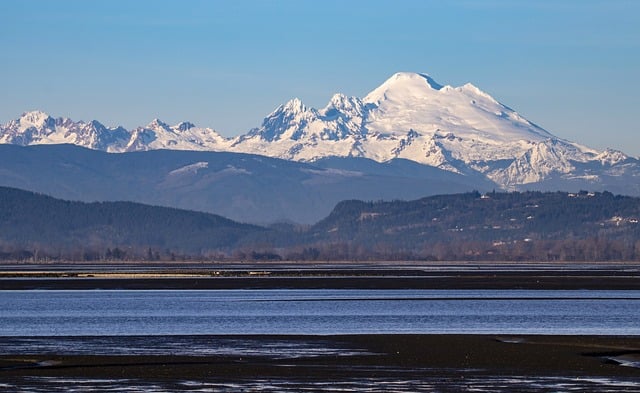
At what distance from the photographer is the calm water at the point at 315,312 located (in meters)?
74.5

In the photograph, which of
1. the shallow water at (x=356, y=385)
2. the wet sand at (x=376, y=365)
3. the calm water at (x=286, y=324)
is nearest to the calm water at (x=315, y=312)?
the calm water at (x=286, y=324)

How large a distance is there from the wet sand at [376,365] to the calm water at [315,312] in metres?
10.0

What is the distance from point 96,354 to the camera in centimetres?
5912

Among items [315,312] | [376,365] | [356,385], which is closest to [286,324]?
[315,312]

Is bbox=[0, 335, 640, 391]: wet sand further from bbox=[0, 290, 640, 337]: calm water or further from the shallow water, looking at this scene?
bbox=[0, 290, 640, 337]: calm water

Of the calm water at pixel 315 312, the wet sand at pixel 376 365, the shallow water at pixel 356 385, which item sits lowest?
the shallow water at pixel 356 385

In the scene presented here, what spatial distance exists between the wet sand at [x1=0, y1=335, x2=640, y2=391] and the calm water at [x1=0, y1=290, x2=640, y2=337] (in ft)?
32.8

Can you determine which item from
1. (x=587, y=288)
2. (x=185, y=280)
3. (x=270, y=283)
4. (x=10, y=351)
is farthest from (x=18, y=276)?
(x=10, y=351)

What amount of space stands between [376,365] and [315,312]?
3783 cm

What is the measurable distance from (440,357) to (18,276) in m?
128

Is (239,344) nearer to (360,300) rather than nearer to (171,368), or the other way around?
(171,368)

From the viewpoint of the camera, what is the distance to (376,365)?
178 feet

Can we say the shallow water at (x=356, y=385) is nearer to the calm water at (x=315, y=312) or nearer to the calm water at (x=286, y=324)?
the calm water at (x=286, y=324)

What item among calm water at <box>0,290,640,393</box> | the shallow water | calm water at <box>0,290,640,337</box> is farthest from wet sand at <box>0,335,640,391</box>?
calm water at <box>0,290,640,337</box>
